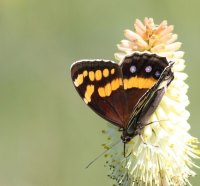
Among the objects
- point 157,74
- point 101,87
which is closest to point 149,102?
point 157,74

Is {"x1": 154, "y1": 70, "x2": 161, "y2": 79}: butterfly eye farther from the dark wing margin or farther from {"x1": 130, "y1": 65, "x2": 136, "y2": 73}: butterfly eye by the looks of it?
{"x1": 130, "y1": 65, "x2": 136, "y2": 73}: butterfly eye

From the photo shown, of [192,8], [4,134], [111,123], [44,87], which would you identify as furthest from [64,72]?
[111,123]

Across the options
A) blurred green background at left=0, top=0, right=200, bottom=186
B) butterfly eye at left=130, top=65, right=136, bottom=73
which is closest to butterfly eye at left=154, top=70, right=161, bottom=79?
butterfly eye at left=130, top=65, right=136, bottom=73

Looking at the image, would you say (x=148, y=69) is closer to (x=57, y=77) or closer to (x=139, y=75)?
(x=139, y=75)

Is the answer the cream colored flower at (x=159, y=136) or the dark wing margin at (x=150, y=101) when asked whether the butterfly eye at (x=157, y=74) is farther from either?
the cream colored flower at (x=159, y=136)

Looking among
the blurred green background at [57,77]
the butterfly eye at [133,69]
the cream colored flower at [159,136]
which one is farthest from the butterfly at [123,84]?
the blurred green background at [57,77]

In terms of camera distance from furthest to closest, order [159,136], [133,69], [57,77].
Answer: [57,77]
[159,136]
[133,69]

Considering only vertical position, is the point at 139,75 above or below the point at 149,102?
above
